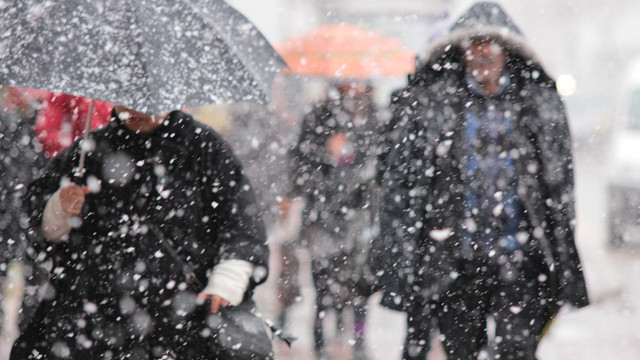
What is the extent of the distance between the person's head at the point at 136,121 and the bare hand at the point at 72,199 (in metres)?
0.32

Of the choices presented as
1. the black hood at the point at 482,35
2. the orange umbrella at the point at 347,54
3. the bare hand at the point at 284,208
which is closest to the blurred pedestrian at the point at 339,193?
the bare hand at the point at 284,208

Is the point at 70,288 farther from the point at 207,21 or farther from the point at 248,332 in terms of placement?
the point at 207,21

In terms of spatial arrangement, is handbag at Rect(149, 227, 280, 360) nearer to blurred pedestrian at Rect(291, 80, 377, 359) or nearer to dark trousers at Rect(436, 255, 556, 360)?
dark trousers at Rect(436, 255, 556, 360)

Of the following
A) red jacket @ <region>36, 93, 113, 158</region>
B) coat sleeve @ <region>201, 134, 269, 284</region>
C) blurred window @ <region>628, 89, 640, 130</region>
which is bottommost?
coat sleeve @ <region>201, 134, 269, 284</region>

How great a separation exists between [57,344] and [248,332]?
746 millimetres

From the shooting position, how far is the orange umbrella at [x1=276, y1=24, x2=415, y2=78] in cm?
725

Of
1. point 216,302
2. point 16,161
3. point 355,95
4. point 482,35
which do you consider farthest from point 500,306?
point 16,161

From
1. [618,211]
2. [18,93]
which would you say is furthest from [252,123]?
[618,211]

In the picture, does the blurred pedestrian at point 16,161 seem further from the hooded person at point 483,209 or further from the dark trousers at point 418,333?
the dark trousers at point 418,333

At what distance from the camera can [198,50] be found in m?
3.38

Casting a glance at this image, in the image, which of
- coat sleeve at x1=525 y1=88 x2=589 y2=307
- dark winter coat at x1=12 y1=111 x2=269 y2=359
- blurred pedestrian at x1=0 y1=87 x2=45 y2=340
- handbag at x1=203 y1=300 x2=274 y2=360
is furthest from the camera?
blurred pedestrian at x1=0 y1=87 x2=45 y2=340

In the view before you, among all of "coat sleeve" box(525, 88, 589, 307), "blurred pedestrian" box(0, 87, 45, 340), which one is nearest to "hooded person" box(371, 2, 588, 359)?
"coat sleeve" box(525, 88, 589, 307)

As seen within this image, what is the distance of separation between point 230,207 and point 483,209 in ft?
3.74

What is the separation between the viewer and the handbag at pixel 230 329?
3.47 meters
